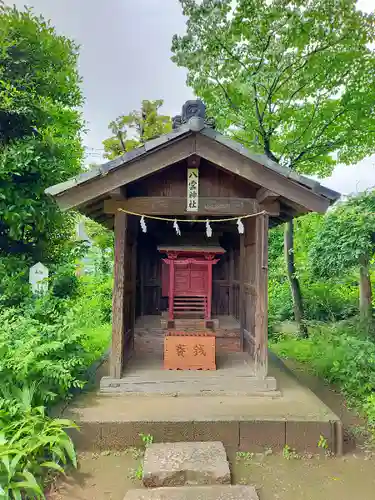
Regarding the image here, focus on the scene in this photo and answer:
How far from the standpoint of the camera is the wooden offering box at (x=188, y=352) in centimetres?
568

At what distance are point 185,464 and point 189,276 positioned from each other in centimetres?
353

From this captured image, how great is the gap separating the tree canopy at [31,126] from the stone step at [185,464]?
4908 millimetres

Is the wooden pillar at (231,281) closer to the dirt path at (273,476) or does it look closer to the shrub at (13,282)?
the dirt path at (273,476)

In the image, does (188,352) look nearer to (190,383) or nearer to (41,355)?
(190,383)

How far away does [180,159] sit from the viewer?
16.0 ft

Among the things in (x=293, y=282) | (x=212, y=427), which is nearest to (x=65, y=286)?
(x=212, y=427)

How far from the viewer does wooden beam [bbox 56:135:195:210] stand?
4.85 meters

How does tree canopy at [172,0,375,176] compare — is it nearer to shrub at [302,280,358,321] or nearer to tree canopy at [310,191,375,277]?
tree canopy at [310,191,375,277]

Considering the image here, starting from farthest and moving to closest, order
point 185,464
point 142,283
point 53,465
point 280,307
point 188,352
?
point 280,307
point 142,283
point 188,352
point 185,464
point 53,465

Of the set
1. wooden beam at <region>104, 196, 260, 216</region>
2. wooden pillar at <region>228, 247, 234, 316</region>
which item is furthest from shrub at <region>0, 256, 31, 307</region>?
wooden pillar at <region>228, 247, 234, 316</region>

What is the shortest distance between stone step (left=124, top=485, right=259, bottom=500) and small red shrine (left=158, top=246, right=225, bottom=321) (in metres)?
3.40

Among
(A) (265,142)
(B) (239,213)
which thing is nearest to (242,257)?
(B) (239,213)

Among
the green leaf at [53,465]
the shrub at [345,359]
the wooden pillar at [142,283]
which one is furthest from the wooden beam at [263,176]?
the green leaf at [53,465]

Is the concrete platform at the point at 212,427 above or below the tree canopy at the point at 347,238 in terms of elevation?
below
